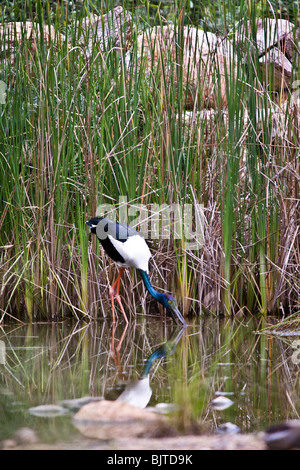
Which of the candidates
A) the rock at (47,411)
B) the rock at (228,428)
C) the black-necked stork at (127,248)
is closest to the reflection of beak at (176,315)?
the black-necked stork at (127,248)

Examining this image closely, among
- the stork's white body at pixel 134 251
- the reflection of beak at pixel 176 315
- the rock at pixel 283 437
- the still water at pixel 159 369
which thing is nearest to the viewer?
the rock at pixel 283 437

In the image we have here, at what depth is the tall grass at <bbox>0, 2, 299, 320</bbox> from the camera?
3.25 m

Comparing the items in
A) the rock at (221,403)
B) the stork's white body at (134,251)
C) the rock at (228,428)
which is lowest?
the rock at (221,403)

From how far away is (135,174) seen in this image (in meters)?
3.37

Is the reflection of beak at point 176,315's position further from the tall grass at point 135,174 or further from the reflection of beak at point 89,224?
the reflection of beak at point 89,224

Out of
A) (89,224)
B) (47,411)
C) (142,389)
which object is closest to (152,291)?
(89,224)

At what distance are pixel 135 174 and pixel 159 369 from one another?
52.0 inches

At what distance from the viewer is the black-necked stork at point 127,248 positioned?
3.15 m

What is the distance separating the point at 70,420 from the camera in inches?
68.2

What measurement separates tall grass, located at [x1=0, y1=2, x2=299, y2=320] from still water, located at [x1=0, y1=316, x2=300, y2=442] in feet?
0.68

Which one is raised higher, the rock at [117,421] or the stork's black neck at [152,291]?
the rock at [117,421]

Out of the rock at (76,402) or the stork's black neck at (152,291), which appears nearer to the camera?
the rock at (76,402)

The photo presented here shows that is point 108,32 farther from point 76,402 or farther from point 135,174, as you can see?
point 76,402

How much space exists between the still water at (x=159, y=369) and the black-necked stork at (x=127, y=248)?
0.48 feet
